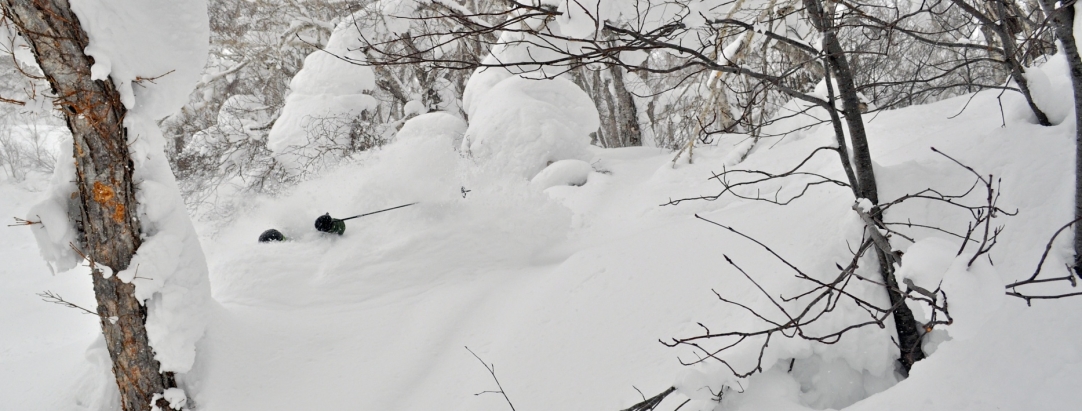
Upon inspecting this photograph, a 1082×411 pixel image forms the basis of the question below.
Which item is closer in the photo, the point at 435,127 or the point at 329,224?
the point at 329,224

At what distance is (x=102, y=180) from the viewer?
4.04 metres

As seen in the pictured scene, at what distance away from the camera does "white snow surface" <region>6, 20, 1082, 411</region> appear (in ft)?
8.08

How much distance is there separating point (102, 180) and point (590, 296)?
3.74 m

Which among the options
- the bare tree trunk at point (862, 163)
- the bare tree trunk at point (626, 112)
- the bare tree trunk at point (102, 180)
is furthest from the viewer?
the bare tree trunk at point (626, 112)

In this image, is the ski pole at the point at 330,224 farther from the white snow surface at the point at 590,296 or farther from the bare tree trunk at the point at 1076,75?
the bare tree trunk at the point at 1076,75

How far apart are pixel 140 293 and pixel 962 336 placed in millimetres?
4939

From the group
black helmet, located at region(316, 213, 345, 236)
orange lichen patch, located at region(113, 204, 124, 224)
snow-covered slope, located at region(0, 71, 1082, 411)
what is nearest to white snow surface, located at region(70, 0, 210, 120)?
orange lichen patch, located at region(113, 204, 124, 224)

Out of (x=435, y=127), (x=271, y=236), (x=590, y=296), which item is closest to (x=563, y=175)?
(x=435, y=127)

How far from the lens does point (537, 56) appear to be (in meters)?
6.86

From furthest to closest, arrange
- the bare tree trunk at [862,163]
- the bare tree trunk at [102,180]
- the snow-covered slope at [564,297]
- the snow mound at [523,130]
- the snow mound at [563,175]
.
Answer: the snow mound at [523,130] < the snow mound at [563,175] < the bare tree trunk at [102,180] < the bare tree trunk at [862,163] < the snow-covered slope at [564,297]

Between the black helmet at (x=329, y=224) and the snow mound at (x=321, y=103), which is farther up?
the snow mound at (x=321, y=103)

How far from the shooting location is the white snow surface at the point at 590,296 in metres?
2.46

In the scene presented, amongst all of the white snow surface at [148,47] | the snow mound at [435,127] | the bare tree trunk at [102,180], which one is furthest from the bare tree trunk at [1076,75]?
the snow mound at [435,127]

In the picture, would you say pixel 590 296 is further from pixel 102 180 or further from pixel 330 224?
pixel 102 180
